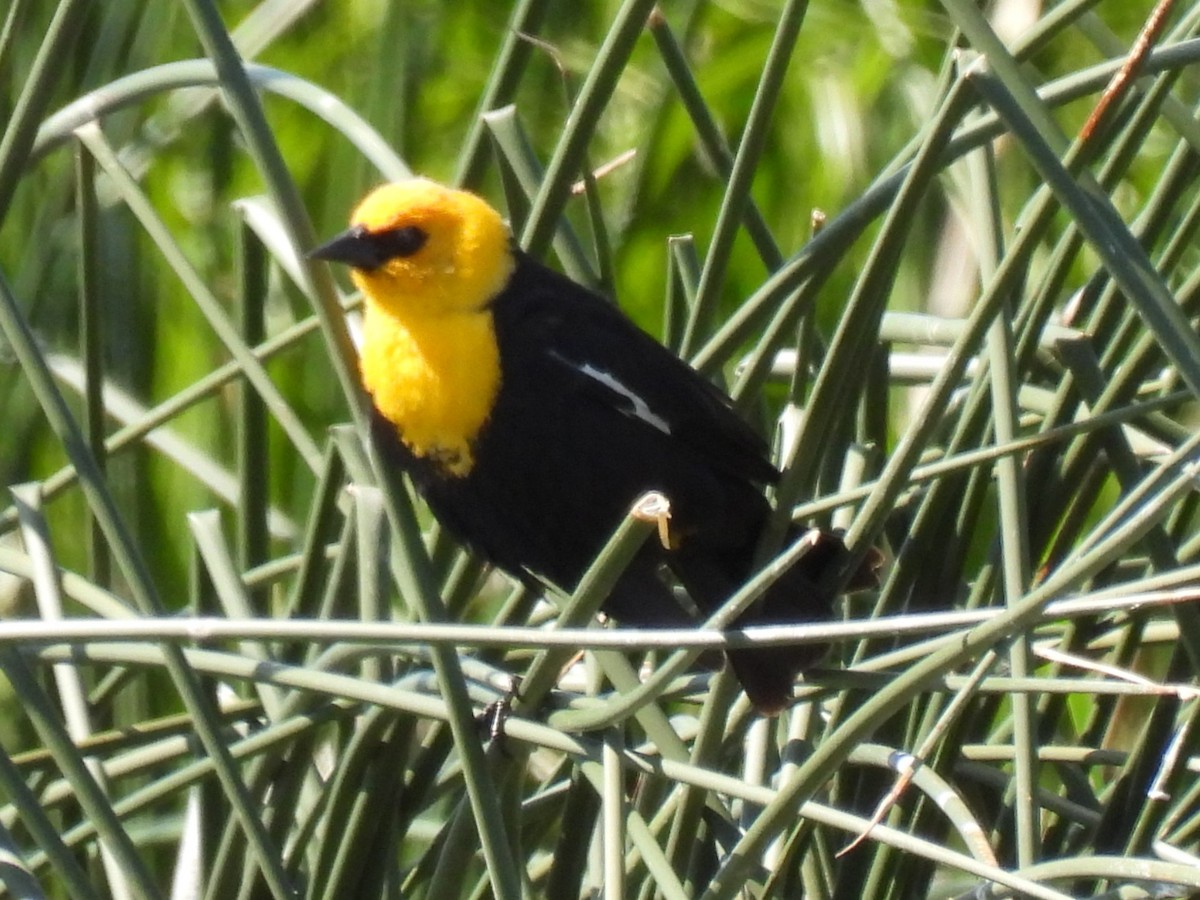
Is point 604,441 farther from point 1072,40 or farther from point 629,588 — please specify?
point 1072,40

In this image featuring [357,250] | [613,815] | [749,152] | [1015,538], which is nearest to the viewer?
[613,815]

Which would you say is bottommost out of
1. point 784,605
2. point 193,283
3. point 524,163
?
point 784,605

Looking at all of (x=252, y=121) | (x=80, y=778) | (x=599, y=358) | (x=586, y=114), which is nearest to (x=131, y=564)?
(x=80, y=778)

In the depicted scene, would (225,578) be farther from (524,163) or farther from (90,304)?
(524,163)

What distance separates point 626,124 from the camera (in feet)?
7.89

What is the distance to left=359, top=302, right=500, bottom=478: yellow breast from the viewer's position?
158 cm

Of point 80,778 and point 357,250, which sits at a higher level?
point 357,250

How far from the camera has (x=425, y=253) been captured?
64.3 inches

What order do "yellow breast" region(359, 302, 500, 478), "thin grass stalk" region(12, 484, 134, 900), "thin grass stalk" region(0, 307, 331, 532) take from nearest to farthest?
1. "thin grass stalk" region(12, 484, 134, 900)
2. "thin grass stalk" region(0, 307, 331, 532)
3. "yellow breast" region(359, 302, 500, 478)

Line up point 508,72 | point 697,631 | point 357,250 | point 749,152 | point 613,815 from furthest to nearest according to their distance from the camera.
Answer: point 357,250
point 508,72
point 749,152
point 613,815
point 697,631

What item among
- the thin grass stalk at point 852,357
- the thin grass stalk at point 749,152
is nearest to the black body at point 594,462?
the thin grass stalk at point 749,152

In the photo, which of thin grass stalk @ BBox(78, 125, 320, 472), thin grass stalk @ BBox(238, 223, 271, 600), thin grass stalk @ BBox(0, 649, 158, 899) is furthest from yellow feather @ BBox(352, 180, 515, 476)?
thin grass stalk @ BBox(0, 649, 158, 899)

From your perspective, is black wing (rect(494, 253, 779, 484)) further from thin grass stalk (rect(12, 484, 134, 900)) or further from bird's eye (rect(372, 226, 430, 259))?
thin grass stalk (rect(12, 484, 134, 900))

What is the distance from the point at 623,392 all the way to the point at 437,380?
17 centimetres
